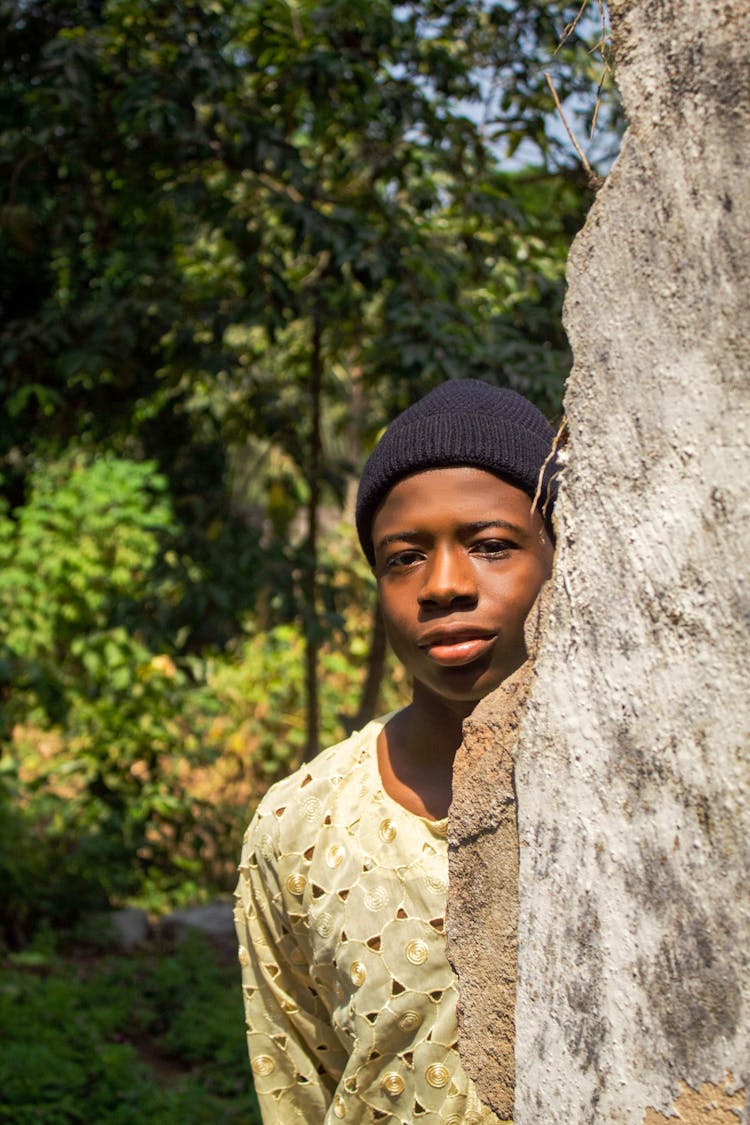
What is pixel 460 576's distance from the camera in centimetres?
139

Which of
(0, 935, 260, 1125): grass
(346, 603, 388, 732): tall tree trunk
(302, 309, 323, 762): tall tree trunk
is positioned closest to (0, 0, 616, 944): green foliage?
(302, 309, 323, 762): tall tree trunk

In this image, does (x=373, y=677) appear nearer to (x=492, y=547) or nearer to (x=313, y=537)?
(x=313, y=537)

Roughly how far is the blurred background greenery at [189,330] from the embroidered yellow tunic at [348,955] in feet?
6.62

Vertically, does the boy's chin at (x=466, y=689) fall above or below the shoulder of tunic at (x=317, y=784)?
above

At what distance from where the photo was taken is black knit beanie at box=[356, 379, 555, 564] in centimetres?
148

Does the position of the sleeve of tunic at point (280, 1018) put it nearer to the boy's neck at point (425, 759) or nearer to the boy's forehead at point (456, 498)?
the boy's neck at point (425, 759)

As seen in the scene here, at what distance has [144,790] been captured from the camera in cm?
532

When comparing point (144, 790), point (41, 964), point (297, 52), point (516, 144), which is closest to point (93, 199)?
point (297, 52)

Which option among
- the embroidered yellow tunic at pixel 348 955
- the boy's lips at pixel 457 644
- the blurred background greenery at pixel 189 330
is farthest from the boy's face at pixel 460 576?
the blurred background greenery at pixel 189 330

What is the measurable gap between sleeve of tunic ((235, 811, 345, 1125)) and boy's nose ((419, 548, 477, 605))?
1.50ft

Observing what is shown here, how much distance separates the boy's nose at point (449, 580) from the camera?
4.50ft

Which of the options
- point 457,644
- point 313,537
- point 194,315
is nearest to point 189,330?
point 194,315

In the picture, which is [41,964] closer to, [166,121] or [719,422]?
[166,121]

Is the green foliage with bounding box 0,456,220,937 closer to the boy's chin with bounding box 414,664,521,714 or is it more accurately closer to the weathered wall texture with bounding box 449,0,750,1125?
the boy's chin with bounding box 414,664,521,714
